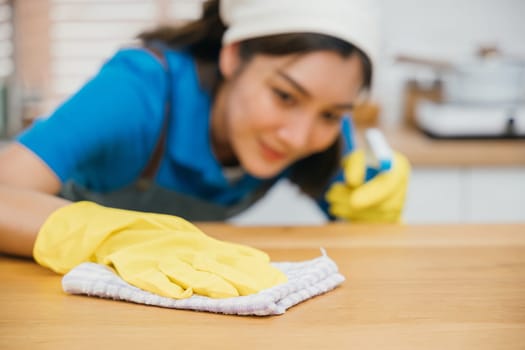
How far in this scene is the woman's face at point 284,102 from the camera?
1031mm

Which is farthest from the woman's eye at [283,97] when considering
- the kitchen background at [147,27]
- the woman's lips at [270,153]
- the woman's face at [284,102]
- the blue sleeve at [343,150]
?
the kitchen background at [147,27]

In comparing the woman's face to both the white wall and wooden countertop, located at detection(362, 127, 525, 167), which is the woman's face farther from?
the white wall

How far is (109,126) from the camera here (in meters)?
0.99

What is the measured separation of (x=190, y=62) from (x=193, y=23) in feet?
0.30

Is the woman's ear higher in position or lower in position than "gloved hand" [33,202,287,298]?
higher

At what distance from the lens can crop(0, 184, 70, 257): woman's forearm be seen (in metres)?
0.67

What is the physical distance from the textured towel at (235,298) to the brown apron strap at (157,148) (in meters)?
0.58

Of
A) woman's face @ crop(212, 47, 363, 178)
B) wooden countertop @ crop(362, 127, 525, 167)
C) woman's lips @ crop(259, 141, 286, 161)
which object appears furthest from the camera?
wooden countertop @ crop(362, 127, 525, 167)

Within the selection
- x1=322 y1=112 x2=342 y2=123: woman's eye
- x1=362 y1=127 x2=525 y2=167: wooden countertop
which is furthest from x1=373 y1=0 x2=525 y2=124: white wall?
x1=322 y1=112 x2=342 y2=123: woman's eye

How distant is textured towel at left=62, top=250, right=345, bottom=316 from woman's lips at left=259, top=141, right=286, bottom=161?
20.8 inches

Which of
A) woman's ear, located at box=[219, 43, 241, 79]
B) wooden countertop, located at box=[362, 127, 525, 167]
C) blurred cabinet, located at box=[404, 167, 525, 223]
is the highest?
woman's ear, located at box=[219, 43, 241, 79]

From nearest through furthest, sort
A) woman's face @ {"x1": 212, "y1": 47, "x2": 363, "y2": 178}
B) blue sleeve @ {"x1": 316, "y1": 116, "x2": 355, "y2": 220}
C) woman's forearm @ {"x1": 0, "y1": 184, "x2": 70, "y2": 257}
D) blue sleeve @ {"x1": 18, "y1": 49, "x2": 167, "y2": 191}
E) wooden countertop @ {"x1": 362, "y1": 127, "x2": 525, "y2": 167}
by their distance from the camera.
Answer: woman's forearm @ {"x1": 0, "y1": 184, "x2": 70, "y2": 257} → blue sleeve @ {"x1": 18, "y1": 49, "x2": 167, "y2": 191} → woman's face @ {"x1": 212, "y1": 47, "x2": 363, "y2": 178} → blue sleeve @ {"x1": 316, "y1": 116, "x2": 355, "y2": 220} → wooden countertop @ {"x1": 362, "y1": 127, "x2": 525, "y2": 167}

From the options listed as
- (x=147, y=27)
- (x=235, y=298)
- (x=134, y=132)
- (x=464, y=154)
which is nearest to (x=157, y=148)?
(x=134, y=132)

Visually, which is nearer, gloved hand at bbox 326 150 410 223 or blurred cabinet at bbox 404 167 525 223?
gloved hand at bbox 326 150 410 223
